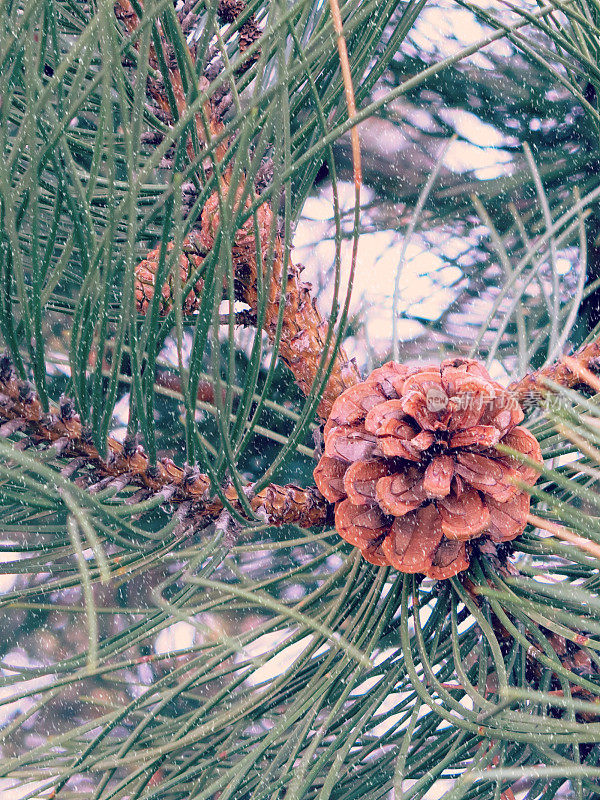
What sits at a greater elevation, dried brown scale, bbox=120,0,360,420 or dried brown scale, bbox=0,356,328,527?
dried brown scale, bbox=120,0,360,420

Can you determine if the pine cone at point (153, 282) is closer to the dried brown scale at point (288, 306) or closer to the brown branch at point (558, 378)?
the dried brown scale at point (288, 306)

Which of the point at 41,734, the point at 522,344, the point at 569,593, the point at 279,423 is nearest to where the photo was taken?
the point at 569,593

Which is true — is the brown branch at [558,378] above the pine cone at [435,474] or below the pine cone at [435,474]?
above

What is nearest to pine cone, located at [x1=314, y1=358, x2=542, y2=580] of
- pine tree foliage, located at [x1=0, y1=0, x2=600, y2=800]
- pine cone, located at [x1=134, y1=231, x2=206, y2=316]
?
pine tree foliage, located at [x1=0, y1=0, x2=600, y2=800]

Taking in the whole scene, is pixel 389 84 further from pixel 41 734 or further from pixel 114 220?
pixel 41 734

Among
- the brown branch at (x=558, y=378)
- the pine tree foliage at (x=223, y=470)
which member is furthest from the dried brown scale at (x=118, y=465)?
the brown branch at (x=558, y=378)

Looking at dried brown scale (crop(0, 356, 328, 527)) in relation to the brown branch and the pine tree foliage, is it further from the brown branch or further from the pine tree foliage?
the brown branch

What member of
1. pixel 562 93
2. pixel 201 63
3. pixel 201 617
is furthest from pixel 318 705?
pixel 562 93

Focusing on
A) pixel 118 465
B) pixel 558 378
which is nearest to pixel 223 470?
pixel 118 465
